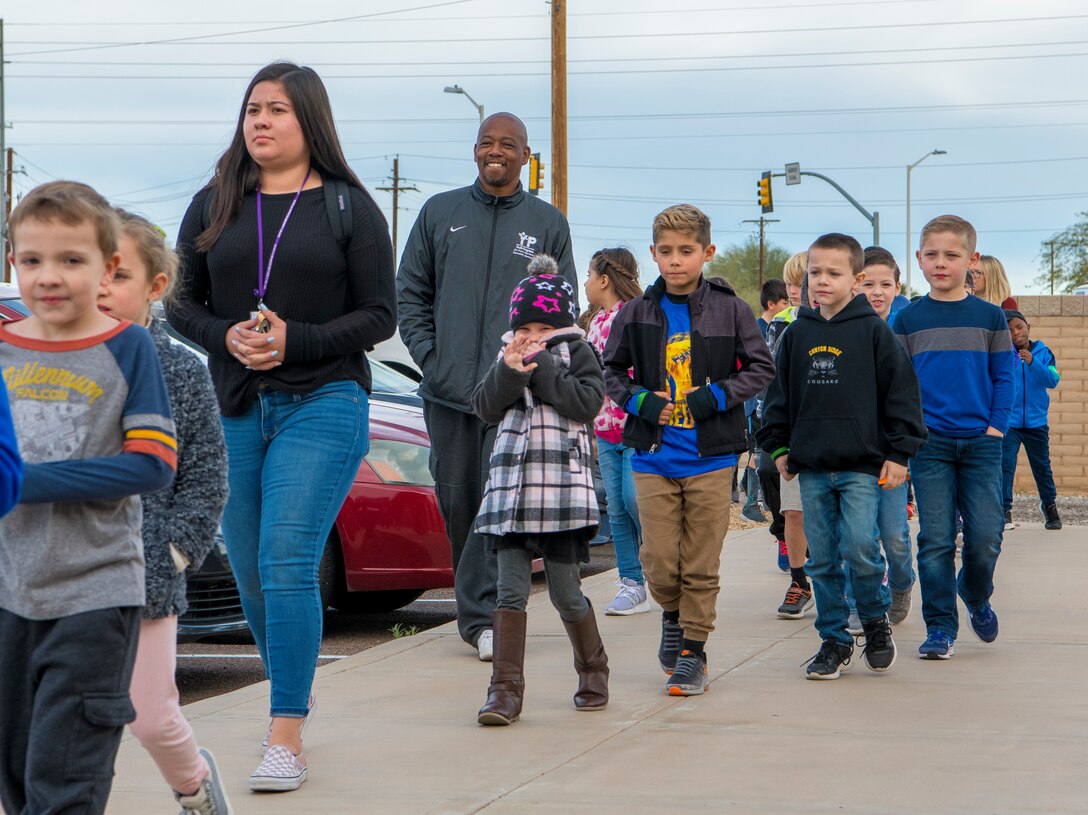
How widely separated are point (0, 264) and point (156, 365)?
33.6 m

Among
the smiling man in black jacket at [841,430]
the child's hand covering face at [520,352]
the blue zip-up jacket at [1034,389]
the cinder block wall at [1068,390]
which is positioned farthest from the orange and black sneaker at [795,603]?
the cinder block wall at [1068,390]

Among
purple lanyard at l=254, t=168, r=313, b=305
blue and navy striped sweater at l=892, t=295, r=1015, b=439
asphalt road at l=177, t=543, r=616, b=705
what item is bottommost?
asphalt road at l=177, t=543, r=616, b=705

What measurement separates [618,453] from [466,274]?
1.99m

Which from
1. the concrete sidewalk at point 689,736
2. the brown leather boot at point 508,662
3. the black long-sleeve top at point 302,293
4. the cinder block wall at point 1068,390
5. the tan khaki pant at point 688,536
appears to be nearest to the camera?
the concrete sidewalk at point 689,736

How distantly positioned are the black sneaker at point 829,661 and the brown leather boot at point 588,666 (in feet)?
3.39

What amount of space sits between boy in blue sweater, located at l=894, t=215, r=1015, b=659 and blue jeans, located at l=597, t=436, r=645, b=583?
1880 mm

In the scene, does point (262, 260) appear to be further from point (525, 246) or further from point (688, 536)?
point (688, 536)

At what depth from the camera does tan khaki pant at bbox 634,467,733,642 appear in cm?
579

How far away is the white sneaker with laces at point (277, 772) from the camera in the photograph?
167 inches

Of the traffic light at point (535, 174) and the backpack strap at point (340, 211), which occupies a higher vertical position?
the traffic light at point (535, 174)

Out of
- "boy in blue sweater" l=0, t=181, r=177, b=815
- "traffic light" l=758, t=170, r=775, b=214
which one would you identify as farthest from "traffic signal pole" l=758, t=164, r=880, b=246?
"boy in blue sweater" l=0, t=181, r=177, b=815

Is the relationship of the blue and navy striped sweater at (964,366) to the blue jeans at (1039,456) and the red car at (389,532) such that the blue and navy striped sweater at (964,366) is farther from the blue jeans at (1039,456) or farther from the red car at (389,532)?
the blue jeans at (1039,456)

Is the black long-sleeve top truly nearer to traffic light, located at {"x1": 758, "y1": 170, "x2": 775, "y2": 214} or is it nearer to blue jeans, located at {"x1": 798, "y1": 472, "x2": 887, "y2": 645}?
blue jeans, located at {"x1": 798, "y1": 472, "x2": 887, "y2": 645}

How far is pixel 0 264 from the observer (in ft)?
113
